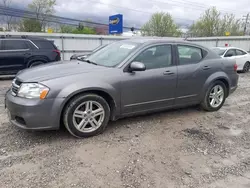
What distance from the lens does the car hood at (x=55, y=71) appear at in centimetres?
332

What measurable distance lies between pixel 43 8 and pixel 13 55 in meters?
30.9

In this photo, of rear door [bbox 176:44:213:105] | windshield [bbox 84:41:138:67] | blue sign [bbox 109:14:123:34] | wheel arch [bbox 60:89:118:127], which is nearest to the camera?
wheel arch [bbox 60:89:118:127]

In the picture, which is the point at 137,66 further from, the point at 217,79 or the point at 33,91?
the point at 217,79

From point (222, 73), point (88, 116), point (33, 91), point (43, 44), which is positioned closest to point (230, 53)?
point (222, 73)

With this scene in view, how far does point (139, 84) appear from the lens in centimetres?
385

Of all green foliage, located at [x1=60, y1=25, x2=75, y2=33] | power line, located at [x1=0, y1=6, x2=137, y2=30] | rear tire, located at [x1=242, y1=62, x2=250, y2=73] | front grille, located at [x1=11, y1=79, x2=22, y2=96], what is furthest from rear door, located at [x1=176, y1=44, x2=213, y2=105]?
green foliage, located at [x1=60, y1=25, x2=75, y2=33]

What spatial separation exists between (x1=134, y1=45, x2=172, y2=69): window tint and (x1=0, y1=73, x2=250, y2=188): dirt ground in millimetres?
1100

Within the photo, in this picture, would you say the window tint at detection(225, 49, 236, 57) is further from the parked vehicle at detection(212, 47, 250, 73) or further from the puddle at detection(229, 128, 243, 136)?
the puddle at detection(229, 128, 243, 136)

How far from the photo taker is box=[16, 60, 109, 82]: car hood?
3.32 metres

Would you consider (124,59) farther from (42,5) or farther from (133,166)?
(42,5)

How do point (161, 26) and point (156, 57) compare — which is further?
point (161, 26)

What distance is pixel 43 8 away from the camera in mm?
35594

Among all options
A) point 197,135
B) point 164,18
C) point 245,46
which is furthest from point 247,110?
point 164,18

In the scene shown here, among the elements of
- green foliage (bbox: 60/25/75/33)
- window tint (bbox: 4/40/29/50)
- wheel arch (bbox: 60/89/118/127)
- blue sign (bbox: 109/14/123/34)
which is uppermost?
green foliage (bbox: 60/25/75/33)
